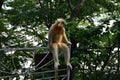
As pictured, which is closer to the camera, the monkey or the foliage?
→ the monkey

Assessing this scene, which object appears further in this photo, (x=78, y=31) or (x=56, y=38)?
(x=78, y=31)

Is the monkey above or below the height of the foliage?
above

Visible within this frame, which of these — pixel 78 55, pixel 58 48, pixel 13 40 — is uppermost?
pixel 58 48

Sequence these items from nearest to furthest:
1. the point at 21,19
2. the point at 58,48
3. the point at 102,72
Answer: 1. the point at 58,48
2. the point at 102,72
3. the point at 21,19

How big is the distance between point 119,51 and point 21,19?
3630 millimetres

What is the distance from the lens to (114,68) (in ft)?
25.9

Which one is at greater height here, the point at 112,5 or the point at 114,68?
the point at 112,5

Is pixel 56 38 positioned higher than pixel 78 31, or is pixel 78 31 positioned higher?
pixel 56 38

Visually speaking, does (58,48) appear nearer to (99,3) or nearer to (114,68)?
(114,68)

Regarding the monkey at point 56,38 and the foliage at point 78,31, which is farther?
the foliage at point 78,31

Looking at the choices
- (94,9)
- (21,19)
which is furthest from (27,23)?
(94,9)

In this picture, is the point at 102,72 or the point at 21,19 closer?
the point at 102,72

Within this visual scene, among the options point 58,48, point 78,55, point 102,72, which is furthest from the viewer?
point 102,72

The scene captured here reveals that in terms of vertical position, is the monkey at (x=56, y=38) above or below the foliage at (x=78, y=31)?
above
